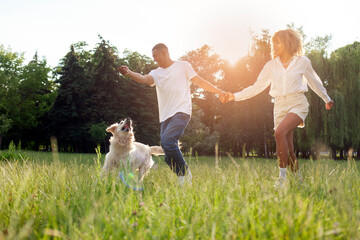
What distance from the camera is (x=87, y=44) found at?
1698 inches

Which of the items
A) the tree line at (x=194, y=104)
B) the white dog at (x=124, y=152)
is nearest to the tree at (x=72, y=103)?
the tree line at (x=194, y=104)

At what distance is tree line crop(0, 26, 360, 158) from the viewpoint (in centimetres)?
2233

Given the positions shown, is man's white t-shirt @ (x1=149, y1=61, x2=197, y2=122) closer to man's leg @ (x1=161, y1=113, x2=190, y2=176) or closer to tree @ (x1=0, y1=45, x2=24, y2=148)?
man's leg @ (x1=161, y1=113, x2=190, y2=176)

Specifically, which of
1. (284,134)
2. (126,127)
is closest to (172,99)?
(126,127)

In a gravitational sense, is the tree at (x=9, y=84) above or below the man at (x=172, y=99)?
above

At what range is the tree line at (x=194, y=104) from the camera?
73.3ft

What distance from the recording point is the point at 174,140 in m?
5.07

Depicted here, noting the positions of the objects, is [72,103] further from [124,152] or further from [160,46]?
[160,46]

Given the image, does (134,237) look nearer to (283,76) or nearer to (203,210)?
(203,210)

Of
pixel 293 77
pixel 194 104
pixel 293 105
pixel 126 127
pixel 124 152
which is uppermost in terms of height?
pixel 194 104

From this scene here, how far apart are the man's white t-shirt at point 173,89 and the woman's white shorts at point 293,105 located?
1.53 m

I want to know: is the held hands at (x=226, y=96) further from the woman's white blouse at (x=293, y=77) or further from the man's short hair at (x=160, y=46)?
the man's short hair at (x=160, y=46)

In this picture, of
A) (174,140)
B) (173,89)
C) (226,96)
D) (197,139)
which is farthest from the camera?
(197,139)

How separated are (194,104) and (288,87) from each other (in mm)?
31918
